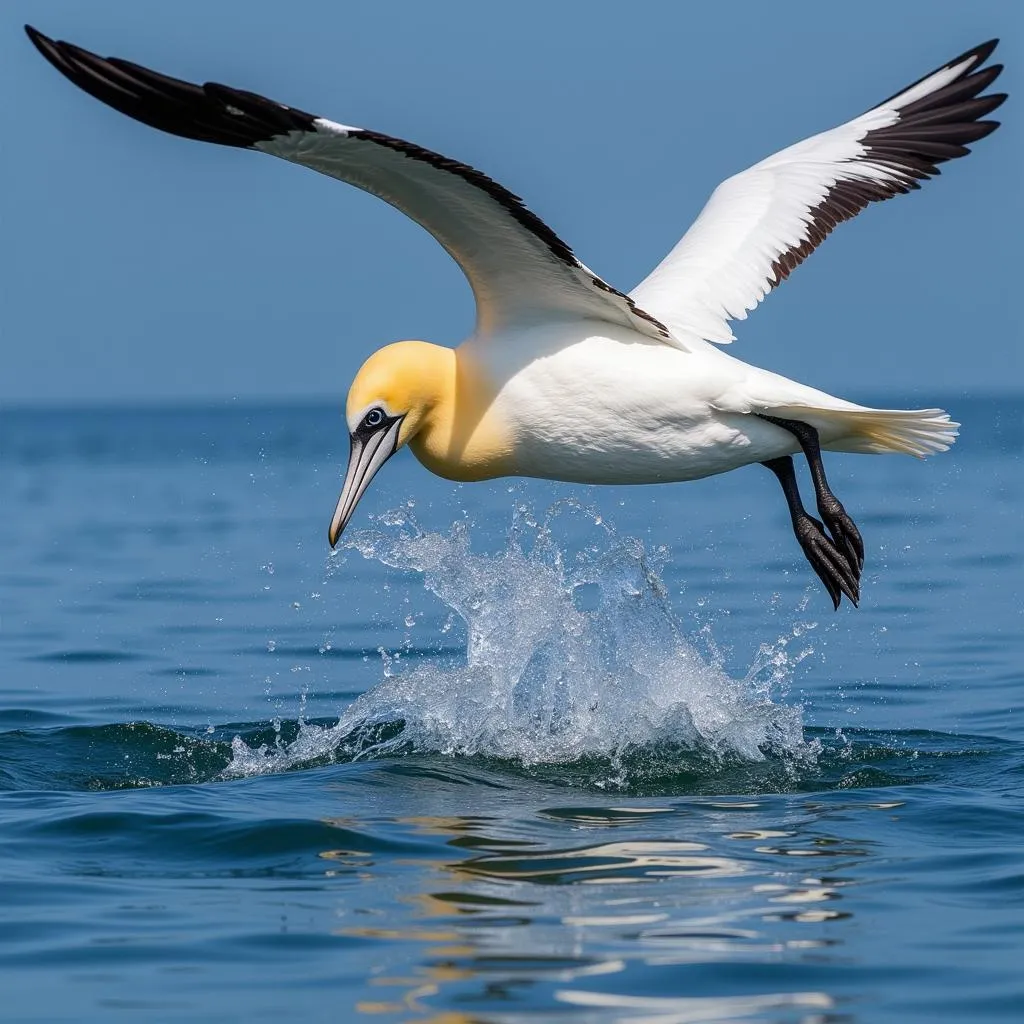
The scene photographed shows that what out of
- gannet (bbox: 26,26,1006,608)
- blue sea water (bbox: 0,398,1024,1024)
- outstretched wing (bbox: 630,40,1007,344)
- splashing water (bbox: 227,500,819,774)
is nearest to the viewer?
blue sea water (bbox: 0,398,1024,1024)

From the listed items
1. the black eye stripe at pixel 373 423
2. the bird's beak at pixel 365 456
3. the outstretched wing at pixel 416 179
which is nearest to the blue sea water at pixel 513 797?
the bird's beak at pixel 365 456

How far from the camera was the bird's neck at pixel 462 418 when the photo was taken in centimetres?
962

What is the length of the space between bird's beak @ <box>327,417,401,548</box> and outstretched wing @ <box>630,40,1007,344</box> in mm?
2005

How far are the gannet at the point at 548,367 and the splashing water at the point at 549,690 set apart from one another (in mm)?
981

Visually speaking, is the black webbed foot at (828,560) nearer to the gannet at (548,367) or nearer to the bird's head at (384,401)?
the gannet at (548,367)

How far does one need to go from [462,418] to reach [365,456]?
52 centimetres

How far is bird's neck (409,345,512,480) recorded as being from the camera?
962 centimetres

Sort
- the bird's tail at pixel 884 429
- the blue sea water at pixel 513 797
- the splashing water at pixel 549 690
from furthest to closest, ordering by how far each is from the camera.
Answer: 1. the splashing water at pixel 549 690
2. the bird's tail at pixel 884 429
3. the blue sea water at pixel 513 797

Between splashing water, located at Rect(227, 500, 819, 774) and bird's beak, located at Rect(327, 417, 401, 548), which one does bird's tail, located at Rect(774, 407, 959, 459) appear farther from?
bird's beak, located at Rect(327, 417, 401, 548)

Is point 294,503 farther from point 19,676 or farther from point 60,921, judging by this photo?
point 60,921

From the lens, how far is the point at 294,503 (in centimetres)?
3209

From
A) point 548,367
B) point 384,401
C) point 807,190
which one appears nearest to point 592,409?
point 548,367

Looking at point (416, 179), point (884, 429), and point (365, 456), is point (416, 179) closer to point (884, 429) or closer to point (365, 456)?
point (365, 456)

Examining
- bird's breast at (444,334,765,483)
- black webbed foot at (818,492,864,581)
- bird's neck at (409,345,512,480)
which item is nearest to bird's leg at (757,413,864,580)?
black webbed foot at (818,492,864,581)
